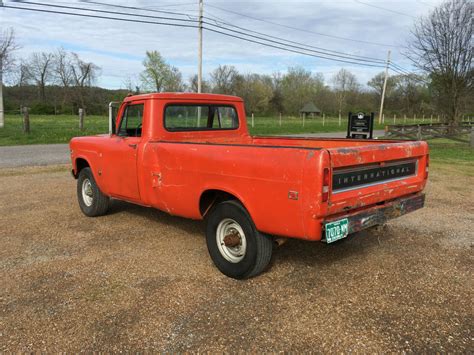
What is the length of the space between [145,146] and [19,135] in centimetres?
1555

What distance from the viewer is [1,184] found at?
828 centimetres

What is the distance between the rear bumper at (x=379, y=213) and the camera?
3.29 m

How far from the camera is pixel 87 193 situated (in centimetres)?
603

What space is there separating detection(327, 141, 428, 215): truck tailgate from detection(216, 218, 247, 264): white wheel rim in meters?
0.93

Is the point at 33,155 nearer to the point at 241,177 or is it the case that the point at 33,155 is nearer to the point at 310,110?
the point at 241,177

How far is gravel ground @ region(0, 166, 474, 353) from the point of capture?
2791mm

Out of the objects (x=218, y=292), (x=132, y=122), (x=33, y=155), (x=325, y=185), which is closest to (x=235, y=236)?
(x=218, y=292)

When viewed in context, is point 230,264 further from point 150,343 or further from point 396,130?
point 396,130

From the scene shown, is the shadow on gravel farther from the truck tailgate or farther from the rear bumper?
the truck tailgate

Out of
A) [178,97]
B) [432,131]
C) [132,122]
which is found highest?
[178,97]

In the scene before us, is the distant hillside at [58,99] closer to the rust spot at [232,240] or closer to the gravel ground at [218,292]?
the gravel ground at [218,292]

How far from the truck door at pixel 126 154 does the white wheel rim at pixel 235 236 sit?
4.48ft

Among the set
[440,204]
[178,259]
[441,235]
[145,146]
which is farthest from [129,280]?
[440,204]

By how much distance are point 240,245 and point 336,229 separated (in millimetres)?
971
